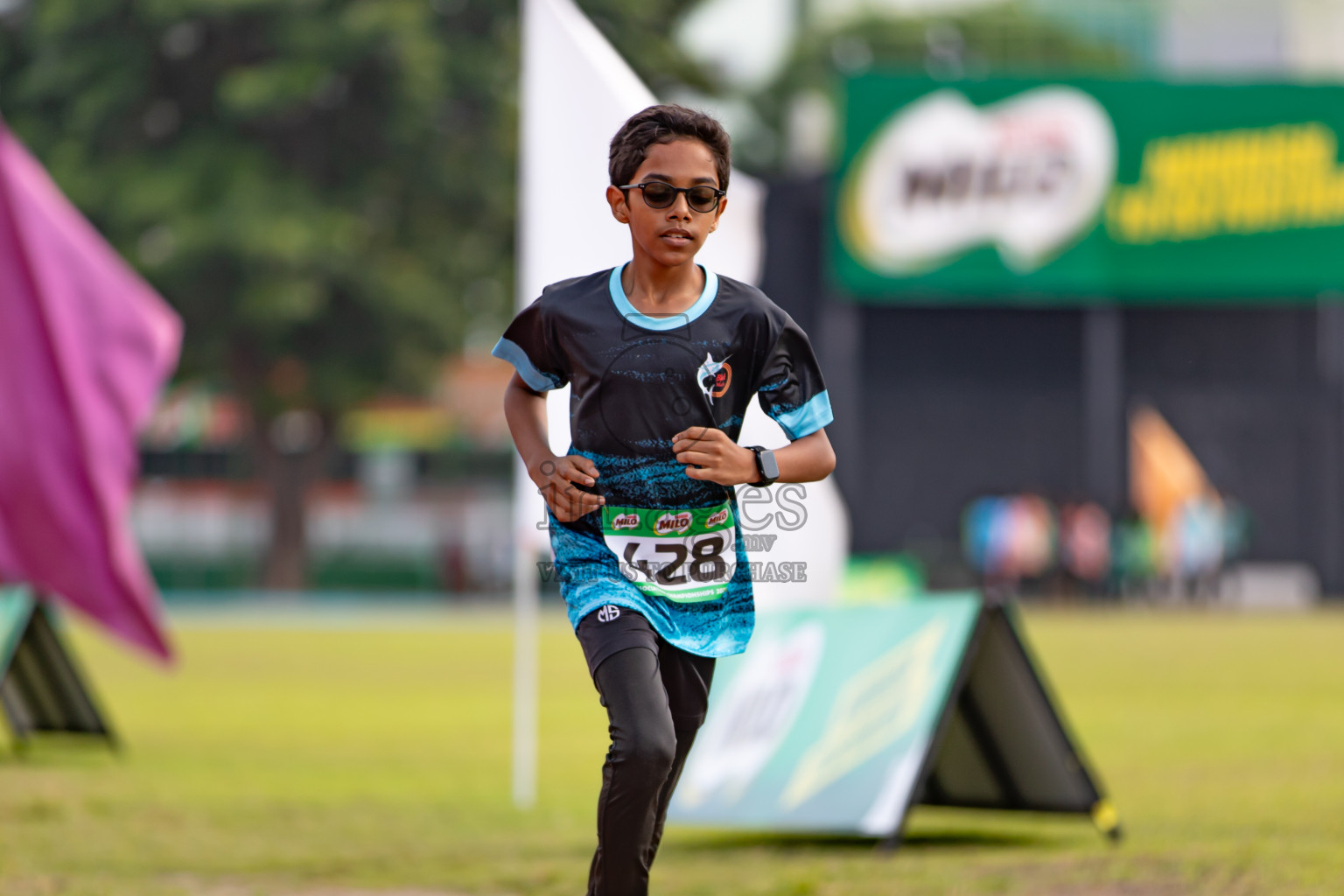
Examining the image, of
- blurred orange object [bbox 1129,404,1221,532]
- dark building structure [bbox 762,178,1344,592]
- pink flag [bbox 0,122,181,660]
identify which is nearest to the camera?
pink flag [bbox 0,122,181,660]

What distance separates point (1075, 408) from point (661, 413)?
1452 inches

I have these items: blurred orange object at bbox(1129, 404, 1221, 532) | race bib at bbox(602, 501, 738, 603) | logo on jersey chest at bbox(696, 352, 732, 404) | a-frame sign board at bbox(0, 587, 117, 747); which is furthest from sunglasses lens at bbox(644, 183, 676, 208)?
blurred orange object at bbox(1129, 404, 1221, 532)

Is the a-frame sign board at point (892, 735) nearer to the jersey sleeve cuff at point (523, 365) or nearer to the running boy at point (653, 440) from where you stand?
the running boy at point (653, 440)

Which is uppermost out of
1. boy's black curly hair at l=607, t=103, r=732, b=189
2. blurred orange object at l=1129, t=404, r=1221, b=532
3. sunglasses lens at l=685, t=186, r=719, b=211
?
boy's black curly hair at l=607, t=103, r=732, b=189

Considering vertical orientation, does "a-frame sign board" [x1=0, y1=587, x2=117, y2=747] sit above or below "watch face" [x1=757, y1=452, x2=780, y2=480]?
below

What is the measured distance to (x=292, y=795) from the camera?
448 inches

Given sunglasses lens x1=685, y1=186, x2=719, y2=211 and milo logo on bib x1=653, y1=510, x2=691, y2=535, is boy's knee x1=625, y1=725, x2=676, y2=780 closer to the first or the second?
milo logo on bib x1=653, y1=510, x2=691, y2=535

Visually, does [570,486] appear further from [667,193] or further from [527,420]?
[667,193]

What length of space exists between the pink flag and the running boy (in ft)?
24.1

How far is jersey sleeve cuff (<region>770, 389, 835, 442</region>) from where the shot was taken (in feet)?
16.5

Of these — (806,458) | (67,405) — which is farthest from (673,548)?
(67,405)

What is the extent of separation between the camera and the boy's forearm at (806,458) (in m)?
4.93

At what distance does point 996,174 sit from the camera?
38.1 meters

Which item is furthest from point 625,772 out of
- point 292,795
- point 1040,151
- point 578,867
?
point 1040,151
